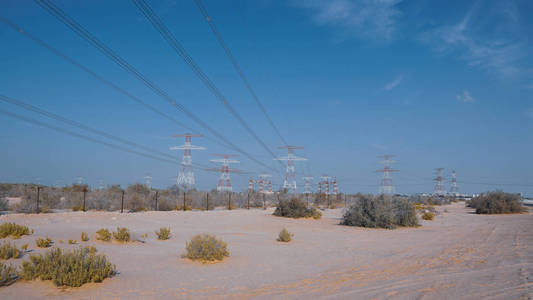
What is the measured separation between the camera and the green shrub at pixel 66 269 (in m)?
9.74

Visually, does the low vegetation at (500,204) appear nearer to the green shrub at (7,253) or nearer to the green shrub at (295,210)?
the green shrub at (295,210)

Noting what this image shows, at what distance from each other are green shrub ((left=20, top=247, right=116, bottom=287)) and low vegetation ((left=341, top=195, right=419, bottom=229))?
25.6m

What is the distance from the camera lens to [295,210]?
4131 cm

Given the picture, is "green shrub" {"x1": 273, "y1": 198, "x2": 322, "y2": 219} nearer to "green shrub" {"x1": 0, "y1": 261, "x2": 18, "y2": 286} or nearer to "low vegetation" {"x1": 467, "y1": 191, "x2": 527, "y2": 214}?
"low vegetation" {"x1": 467, "y1": 191, "x2": 527, "y2": 214}

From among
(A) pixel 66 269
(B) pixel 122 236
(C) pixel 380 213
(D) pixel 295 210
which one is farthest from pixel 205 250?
(D) pixel 295 210

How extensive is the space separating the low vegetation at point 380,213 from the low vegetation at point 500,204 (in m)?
30.3

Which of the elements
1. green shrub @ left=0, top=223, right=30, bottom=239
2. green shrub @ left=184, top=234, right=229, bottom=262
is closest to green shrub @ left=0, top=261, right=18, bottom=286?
green shrub @ left=184, top=234, right=229, bottom=262

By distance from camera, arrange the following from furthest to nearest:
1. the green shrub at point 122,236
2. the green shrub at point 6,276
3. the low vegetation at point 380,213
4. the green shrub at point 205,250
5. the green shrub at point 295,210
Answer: the green shrub at point 295,210 → the low vegetation at point 380,213 → the green shrub at point 122,236 → the green shrub at point 205,250 → the green shrub at point 6,276

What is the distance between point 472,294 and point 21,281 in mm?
11086

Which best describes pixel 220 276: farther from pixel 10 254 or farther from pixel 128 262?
pixel 10 254

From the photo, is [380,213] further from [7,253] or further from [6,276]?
[6,276]

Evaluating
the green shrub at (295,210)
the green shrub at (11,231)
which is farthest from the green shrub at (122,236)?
the green shrub at (295,210)

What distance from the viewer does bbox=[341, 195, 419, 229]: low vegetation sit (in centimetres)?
3231

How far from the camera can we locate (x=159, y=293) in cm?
986
